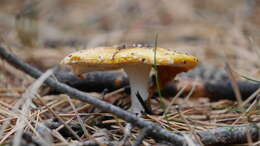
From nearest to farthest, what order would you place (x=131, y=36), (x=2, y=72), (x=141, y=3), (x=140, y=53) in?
(x=140, y=53)
(x=2, y=72)
(x=131, y=36)
(x=141, y=3)

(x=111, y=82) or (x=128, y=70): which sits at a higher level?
(x=128, y=70)

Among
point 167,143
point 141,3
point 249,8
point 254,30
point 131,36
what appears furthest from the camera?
point 141,3

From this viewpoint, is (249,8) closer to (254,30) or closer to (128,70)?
(254,30)

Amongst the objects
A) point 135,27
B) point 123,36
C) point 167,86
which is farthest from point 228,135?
point 135,27

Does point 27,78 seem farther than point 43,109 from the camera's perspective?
Yes

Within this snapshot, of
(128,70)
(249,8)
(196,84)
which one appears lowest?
(196,84)

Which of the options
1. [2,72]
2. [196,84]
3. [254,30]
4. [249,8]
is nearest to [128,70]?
[196,84]
